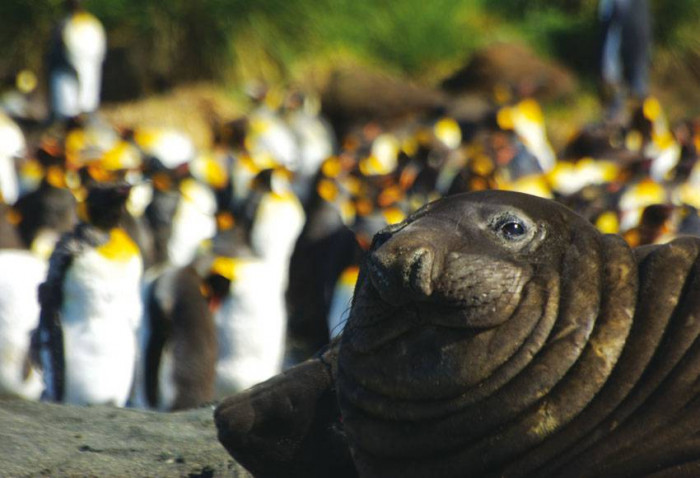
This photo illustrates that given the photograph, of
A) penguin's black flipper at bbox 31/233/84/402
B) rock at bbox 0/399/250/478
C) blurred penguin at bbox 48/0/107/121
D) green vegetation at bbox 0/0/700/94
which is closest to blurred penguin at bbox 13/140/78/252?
penguin's black flipper at bbox 31/233/84/402

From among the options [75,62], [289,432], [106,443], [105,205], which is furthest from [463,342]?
[75,62]

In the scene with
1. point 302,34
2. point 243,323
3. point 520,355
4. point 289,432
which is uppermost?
point 302,34

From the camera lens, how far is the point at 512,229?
3.28m

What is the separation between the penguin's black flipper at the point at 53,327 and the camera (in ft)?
25.7

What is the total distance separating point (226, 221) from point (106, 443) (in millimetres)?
6400

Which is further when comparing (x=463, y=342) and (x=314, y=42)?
(x=314, y=42)

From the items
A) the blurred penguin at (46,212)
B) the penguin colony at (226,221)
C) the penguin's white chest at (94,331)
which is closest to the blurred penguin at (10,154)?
the penguin colony at (226,221)

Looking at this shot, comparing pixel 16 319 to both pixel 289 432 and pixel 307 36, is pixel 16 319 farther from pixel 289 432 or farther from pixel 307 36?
pixel 307 36

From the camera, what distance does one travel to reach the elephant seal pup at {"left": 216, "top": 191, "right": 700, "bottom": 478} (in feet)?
9.98

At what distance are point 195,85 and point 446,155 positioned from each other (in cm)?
623

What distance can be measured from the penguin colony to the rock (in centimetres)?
63

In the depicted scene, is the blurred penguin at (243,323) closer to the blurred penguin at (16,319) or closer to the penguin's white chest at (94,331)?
the penguin's white chest at (94,331)

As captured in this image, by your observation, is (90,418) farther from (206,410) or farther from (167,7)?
(167,7)

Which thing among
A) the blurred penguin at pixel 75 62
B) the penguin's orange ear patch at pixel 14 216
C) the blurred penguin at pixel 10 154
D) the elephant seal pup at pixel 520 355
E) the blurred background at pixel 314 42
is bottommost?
the elephant seal pup at pixel 520 355
